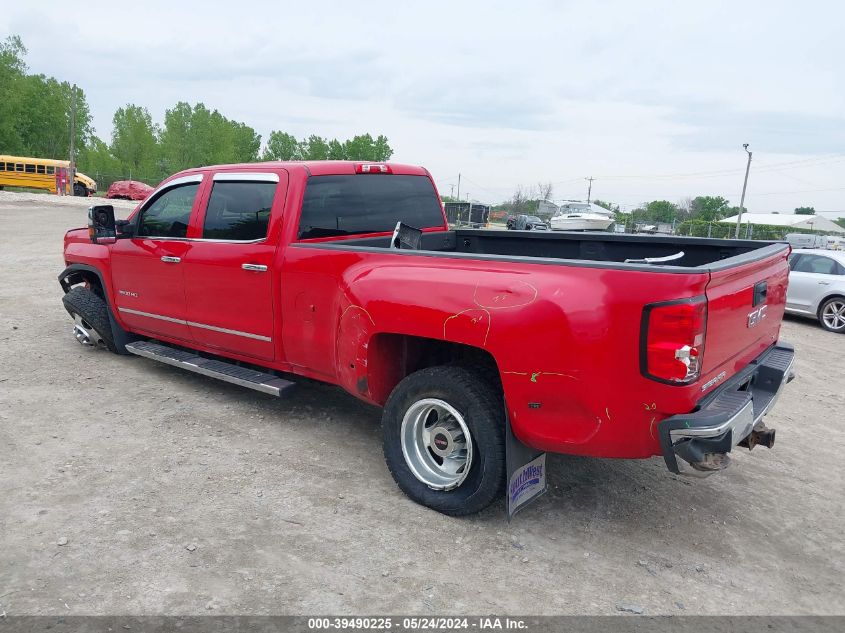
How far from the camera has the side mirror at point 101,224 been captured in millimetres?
5777

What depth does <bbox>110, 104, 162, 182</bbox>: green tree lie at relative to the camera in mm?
67375

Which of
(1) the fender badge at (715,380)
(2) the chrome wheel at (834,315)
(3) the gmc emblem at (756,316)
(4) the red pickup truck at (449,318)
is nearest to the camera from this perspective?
(4) the red pickup truck at (449,318)

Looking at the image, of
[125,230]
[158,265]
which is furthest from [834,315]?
[125,230]

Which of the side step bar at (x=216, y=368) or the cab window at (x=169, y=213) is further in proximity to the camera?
the cab window at (x=169, y=213)

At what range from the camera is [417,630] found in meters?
2.74

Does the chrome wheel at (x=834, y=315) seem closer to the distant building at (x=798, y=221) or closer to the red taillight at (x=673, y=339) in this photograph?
the red taillight at (x=673, y=339)

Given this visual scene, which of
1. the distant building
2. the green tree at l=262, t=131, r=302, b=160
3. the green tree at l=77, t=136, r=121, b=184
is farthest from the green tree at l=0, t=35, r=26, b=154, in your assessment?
the distant building

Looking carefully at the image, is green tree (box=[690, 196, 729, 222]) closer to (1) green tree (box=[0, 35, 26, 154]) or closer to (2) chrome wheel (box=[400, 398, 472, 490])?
(1) green tree (box=[0, 35, 26, 154])

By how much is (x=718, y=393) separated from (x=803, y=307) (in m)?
9.82

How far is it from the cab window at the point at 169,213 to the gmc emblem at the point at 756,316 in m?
4.13

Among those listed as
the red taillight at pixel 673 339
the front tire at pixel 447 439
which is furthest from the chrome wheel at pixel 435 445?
the red taillight at pixel 673 339

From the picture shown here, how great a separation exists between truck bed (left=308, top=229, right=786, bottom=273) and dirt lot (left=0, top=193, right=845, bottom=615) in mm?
1457

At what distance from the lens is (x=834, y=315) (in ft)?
36.1

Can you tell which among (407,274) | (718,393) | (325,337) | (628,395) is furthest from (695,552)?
(325,337)
